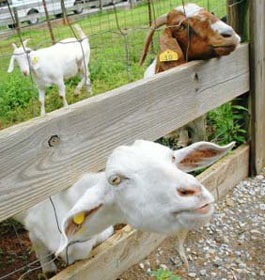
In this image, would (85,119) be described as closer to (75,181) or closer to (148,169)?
(75,181)

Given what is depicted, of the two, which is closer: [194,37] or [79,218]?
[79,218]

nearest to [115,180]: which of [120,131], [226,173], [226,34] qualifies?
[120,131]

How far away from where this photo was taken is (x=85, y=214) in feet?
5.68

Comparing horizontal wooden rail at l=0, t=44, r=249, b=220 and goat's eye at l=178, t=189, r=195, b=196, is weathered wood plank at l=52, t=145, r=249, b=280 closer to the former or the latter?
horizontal wooden rail at l=0, t=44, r=249, b=220

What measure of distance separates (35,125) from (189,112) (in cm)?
117

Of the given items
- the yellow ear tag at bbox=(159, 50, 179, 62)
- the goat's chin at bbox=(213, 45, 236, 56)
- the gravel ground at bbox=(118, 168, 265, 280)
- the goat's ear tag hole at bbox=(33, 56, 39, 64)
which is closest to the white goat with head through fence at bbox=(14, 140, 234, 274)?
the gravel ground at bbox=(118, 168, 265, 280)

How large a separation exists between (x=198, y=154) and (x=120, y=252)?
0.86m

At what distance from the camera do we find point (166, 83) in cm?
238

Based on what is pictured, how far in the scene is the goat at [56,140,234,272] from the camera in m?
1.50

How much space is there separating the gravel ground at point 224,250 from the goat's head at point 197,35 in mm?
1197

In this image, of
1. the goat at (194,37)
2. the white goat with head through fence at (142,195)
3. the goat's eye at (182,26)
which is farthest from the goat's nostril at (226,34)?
the white goat with head through fence at (142,195)

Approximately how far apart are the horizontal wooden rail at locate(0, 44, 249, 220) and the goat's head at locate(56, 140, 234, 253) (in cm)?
20

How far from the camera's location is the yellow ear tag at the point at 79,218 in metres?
1.68

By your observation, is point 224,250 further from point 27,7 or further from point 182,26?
point 27,7
